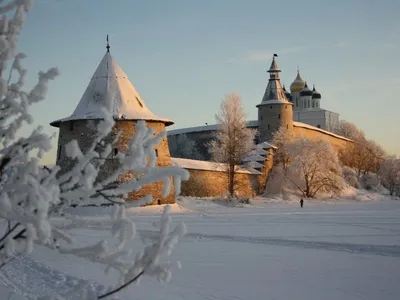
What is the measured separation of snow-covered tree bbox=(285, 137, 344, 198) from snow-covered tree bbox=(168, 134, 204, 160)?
1223cm

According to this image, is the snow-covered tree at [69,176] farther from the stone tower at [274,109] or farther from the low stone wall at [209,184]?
the stone tower at [274,109]

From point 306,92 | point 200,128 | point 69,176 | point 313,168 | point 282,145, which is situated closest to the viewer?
point 69,176

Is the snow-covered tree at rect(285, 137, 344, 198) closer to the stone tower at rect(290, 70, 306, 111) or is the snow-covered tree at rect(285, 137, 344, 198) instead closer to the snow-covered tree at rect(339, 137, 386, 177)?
the snow-covered tree at rect(339, 137, 386, 177)

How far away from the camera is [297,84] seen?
3295 inches

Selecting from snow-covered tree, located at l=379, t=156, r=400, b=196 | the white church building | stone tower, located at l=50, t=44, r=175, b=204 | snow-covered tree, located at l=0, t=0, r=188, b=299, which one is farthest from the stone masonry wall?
the white church building

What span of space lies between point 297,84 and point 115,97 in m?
64.0

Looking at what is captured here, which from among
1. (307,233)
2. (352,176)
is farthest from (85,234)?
(352,176)

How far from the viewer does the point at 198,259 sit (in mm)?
9023

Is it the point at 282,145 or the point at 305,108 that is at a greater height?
the point at 305,108

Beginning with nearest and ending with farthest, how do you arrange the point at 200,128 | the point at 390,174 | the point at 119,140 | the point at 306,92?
the point at 119,140 → the point at 390,174 → the point at 200,128 → the point at 306,92

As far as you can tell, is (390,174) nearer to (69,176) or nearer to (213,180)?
(213,180)

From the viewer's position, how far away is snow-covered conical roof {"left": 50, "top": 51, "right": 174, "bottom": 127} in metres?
23.8

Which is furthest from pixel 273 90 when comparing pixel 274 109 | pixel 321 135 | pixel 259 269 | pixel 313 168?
pixel 259 269

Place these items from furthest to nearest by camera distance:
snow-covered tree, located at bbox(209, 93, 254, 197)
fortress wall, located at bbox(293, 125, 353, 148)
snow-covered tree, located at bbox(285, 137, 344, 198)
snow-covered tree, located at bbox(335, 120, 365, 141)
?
snow-covered tree, located at bbox(335, 120, 365, 141) < fortress wall, located at bbox(293, 125, 353, 148) < snow-covered tree, located at bbox(285, 137, 344, 198) < snow-covered tree, located at bbox(209, 93, 254, 197)
